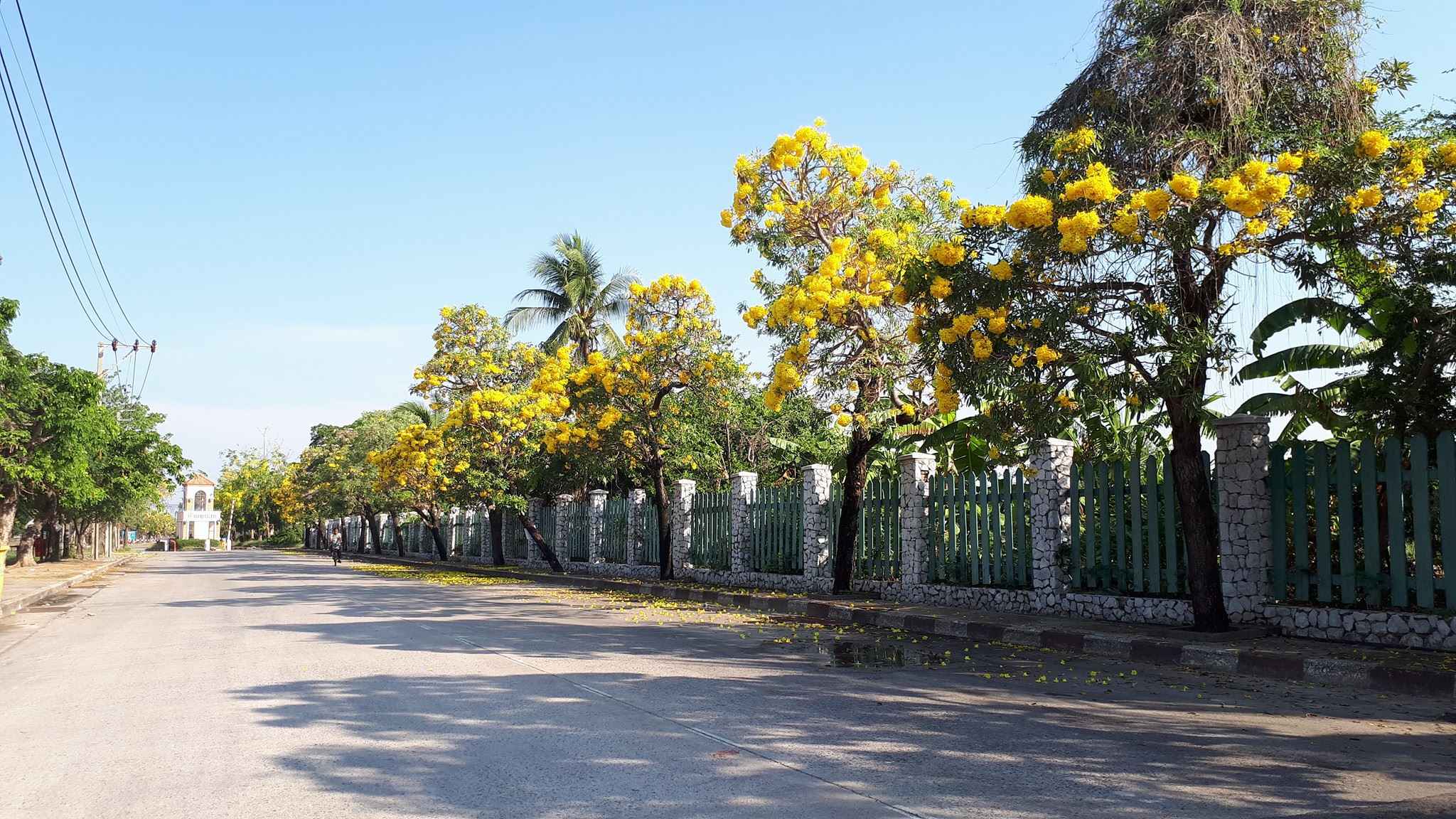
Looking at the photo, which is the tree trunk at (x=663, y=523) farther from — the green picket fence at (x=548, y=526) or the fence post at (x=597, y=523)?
the green picket fence at (x=548, y=526)

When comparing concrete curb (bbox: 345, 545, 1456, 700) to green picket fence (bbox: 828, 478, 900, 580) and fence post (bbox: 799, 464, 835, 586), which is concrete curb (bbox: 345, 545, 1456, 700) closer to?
fence post (bbox: 799, 464, 835, 586)

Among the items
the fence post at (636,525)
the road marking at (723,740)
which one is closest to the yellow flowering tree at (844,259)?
the road marking at (723,740)

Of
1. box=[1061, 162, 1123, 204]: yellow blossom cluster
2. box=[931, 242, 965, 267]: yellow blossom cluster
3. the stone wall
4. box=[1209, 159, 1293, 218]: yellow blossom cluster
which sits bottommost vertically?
the stone wall

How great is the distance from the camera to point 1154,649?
408 inches

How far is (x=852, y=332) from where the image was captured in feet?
52.1

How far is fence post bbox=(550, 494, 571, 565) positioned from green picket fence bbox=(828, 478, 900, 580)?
15035 mm

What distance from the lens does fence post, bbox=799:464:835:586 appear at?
61.4ft

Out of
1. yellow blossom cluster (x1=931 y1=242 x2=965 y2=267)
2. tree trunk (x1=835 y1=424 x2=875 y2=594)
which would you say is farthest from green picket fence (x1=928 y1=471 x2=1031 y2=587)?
yellow blossom cluster (x1=931 y1=242 x2=965 y2=267)

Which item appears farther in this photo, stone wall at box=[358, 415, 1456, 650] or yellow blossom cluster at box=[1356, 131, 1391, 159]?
stone wall at box=[358, 415, 1456, 650]

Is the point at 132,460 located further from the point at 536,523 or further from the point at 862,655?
the point at 862,655

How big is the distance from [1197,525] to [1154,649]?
148cm

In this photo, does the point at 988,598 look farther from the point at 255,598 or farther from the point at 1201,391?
the point at 255,598

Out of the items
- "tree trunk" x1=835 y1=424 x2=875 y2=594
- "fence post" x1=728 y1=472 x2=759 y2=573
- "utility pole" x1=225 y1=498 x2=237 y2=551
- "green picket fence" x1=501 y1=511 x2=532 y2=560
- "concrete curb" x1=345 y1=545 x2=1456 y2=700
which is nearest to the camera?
"concrete curb" x1=345 y1=545 x2=1456 y2=700

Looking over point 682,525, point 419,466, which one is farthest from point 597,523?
point 419,466
